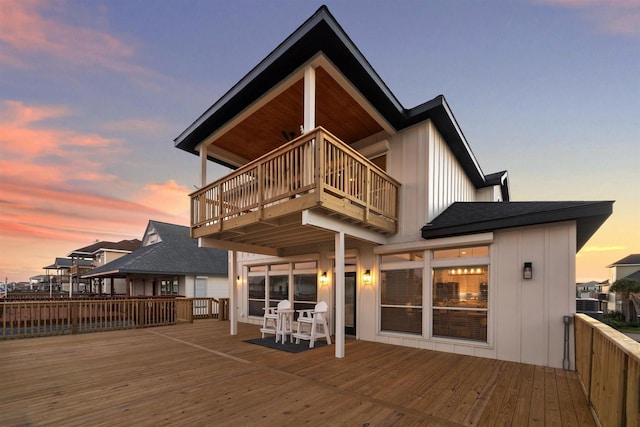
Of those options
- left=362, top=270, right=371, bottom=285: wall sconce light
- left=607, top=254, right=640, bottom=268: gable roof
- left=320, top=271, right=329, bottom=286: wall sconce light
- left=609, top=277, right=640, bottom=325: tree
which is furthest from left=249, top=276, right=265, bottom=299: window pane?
left=607, top=254, right=640, bottom=268: gable roof

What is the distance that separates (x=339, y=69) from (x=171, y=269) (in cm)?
1458

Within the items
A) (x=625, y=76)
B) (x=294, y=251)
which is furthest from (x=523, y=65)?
(x=294, y=251)

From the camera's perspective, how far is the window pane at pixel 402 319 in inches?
264

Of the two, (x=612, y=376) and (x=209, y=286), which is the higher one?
(x=612, y=376)

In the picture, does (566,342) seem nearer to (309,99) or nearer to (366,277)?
(366,277)

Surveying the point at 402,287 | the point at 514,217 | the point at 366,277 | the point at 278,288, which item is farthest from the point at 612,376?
the point at 278,288

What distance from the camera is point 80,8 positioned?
809 cm

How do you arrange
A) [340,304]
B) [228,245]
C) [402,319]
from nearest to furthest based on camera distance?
[340,304], [402,319], [228,245]

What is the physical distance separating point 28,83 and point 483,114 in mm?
17254

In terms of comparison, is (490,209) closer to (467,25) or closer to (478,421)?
(478,421)

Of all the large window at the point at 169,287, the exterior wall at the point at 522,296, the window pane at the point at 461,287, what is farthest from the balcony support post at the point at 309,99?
the large window at the point at 169,287

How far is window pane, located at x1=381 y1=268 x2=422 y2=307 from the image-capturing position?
677cm

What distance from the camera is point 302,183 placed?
5.26 meters

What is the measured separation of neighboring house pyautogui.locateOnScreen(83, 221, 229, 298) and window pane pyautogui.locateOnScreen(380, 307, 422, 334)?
1284 centimetres
